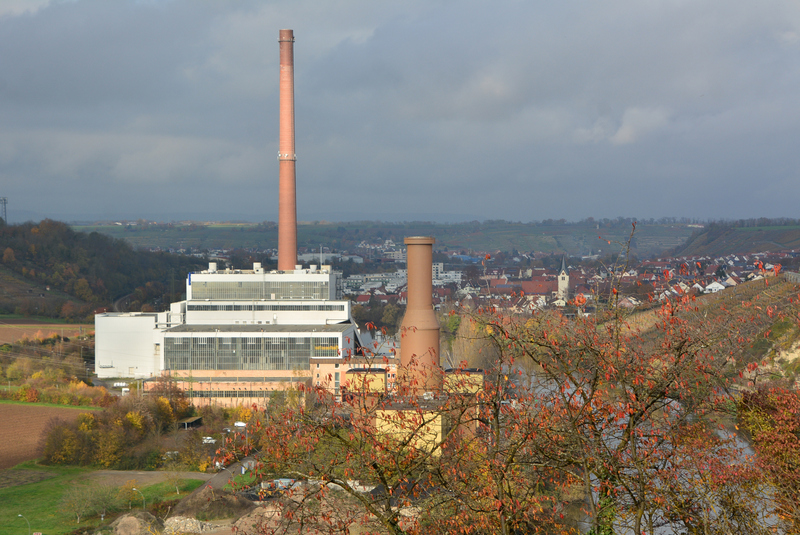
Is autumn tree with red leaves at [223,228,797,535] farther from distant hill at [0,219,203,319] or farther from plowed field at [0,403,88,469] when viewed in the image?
distant hill at [0,219,203,319]

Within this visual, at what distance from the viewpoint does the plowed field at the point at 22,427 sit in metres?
29.3

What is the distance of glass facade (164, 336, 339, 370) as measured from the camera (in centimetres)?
4044

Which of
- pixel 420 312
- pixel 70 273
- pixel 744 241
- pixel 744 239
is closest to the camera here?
pixel 420 312

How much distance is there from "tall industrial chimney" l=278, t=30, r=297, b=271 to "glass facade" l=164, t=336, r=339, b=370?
25.9 ft

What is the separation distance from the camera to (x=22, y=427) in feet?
107

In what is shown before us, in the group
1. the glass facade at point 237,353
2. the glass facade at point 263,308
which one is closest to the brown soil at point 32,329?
the glass facade at point 263,308

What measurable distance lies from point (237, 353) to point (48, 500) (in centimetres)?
1692

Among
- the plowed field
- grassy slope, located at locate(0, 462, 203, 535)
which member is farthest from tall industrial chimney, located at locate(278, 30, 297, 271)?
grassy slope, located at locate(0, 462, 203, 535)

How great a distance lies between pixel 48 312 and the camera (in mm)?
64188

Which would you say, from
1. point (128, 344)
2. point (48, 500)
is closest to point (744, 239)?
point (128, 344)

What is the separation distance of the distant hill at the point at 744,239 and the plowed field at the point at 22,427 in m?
119

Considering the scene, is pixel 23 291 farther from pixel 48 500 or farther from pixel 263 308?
pixel 48 500

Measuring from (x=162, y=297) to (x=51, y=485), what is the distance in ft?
175

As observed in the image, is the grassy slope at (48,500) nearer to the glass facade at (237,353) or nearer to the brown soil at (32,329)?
the glass facade at (237,353)
